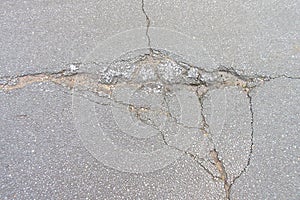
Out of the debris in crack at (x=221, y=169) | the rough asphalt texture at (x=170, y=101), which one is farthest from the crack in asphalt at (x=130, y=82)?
the debris in crack at (x=221, y=169)

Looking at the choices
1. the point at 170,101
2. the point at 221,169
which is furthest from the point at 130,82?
the point at 221,169

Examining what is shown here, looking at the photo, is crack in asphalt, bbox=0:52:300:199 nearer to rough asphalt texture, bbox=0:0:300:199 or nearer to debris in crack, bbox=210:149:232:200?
rough asphalt texture, bbox=0:0:300:199

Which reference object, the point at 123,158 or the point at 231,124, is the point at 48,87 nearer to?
the point at 123,158

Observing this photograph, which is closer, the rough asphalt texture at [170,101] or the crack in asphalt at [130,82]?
the rough asphalt texture at [170,101]

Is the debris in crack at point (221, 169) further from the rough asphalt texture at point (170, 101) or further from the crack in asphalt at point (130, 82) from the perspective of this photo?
the crack in asphalt at point (130, 82)

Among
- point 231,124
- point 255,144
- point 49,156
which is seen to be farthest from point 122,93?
point 255,144

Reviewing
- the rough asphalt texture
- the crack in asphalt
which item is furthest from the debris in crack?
the crack in asphalt

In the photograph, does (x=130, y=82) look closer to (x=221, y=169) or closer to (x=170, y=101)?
(x=170, y=101)

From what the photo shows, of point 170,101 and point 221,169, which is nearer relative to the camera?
point 221,169
